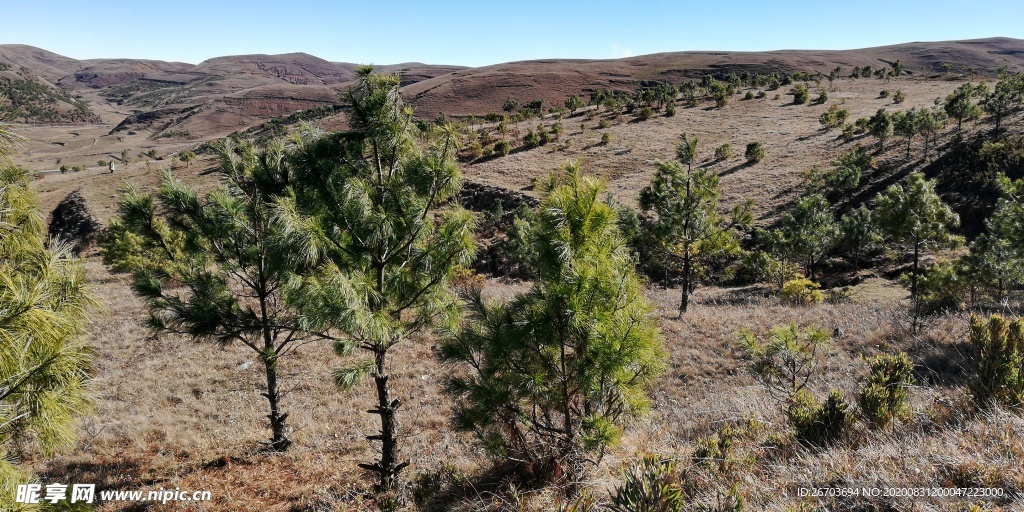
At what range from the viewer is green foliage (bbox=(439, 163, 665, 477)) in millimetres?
4457

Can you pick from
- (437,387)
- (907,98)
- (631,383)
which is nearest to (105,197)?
(437,387)

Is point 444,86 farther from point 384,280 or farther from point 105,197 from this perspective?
point 384,280

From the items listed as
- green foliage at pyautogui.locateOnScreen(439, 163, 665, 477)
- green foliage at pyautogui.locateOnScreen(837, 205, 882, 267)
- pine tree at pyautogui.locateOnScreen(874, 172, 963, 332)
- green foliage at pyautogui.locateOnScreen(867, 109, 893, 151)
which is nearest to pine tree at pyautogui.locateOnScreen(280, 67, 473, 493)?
green foliage at pyautogui.locateOnScreen(439, 163, 665, 477)

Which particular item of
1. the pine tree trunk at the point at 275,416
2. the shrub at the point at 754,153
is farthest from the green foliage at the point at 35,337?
the shrub at the point at 754,153

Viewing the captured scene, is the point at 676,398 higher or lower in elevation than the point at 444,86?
lower

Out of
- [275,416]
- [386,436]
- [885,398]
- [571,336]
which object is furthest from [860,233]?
[275,416]

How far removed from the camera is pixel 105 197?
178ft

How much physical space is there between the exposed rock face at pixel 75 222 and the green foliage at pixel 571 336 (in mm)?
54428

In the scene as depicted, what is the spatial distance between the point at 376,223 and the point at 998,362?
7.68 metres

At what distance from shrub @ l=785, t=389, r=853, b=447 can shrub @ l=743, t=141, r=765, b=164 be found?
1803 inches

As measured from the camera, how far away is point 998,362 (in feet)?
16.8

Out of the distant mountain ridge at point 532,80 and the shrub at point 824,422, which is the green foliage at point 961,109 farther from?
the distant mountain ridge at point 532,80

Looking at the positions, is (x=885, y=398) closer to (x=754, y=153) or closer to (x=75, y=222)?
(x=754, y=153)

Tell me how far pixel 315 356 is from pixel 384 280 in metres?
10.7
